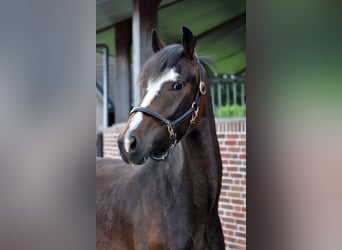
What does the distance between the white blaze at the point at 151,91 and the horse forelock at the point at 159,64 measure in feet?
0.05

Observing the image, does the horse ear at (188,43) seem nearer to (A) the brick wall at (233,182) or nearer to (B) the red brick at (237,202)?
(A) the brick wall at (233,182)

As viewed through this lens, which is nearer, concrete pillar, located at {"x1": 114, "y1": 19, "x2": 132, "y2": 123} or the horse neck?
the horse neck

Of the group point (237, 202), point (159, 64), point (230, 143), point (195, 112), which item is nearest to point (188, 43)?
point (159, 64)

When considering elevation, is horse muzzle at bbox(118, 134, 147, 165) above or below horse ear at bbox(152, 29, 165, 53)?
below

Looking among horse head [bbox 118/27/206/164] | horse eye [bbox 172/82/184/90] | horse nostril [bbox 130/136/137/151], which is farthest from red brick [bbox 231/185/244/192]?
horse nostril [bbox 130/136/137/151]

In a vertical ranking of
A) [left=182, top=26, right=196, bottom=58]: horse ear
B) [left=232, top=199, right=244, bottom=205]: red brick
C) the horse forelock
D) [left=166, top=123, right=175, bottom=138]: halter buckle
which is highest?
[left=182, top=26, right=196, bottom=58]: horse ear

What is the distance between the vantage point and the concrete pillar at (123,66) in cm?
250

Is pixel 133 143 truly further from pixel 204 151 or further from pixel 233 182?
pixel 233 182

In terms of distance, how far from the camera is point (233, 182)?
2.46 m

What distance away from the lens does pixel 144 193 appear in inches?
73.0

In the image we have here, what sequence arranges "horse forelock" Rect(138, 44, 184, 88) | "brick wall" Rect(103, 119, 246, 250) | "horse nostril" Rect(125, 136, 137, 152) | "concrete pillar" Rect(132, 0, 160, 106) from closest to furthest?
"horse nostril" Rect(125, 136, 137, 152) → "horse forelock" Rect(138, 44, 184, 88) → "concrete pillar" Rect(132, 0, 160, 106) → "brick wall" Rect(103, 119, 246, 250)

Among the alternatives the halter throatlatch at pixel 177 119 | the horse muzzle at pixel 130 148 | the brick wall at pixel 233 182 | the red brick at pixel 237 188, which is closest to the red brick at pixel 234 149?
the brick wall at pixel 233 182

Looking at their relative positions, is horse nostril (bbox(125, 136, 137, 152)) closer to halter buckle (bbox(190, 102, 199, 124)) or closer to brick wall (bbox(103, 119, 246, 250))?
halter buckle (bbox(190, 102, 199, 124))

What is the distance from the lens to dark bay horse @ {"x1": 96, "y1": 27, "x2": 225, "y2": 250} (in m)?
1.66
